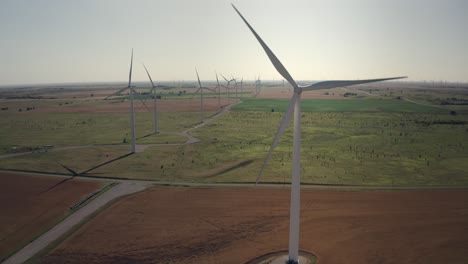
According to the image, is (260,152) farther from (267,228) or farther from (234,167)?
(267,228)

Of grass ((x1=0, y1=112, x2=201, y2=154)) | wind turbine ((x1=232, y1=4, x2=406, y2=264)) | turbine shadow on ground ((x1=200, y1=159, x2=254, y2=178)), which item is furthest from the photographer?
grass ((x1=0, y1=112, x2=201, y2=154))

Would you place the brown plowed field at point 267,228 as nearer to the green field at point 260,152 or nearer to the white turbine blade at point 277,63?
the green field at point 260,152

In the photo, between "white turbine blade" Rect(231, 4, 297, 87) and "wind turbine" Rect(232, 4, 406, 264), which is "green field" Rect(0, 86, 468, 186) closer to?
"wind turbine" Rect(232, 4, 406, 264)

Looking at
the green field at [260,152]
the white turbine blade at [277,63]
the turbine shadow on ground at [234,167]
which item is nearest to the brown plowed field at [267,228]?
the green field at [260,152]

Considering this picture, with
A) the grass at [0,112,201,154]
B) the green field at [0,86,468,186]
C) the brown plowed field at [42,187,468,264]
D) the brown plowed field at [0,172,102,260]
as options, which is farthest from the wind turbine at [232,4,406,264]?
the grass at [0,112,201,154]

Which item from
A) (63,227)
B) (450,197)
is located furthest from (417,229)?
(63,227)
